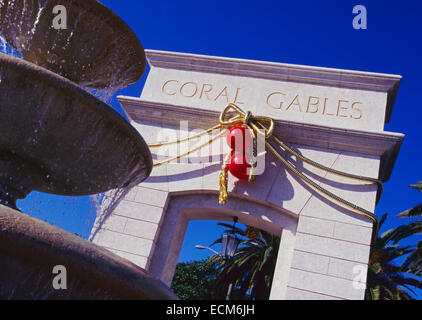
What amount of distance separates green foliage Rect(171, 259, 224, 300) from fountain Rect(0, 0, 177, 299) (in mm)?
25318

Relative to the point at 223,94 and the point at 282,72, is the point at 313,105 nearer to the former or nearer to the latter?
the point at 282,72

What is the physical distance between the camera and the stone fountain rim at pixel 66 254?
2.31m

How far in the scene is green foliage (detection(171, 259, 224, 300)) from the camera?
28312 mm

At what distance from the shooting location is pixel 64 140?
329cm

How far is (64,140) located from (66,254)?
3.80 ft

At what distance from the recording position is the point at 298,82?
32.1 ft

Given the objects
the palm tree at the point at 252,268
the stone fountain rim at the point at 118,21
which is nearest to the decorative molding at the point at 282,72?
the stone fountain rim at the point at 118,21

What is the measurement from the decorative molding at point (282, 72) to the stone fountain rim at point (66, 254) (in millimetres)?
7936

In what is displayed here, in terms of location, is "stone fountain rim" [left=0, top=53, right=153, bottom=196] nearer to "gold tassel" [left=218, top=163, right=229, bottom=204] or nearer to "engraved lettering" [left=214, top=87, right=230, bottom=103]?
"gold tassel" [left=218, top=163, right=229, bottom=204]

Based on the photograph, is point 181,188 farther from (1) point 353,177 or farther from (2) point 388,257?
(2) point 388,257

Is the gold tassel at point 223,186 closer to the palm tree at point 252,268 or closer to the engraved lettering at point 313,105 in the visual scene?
the engraved lettering at point 313,105

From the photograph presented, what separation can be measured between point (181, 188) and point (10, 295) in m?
6.59

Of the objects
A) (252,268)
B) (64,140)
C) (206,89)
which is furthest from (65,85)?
(252,268)
